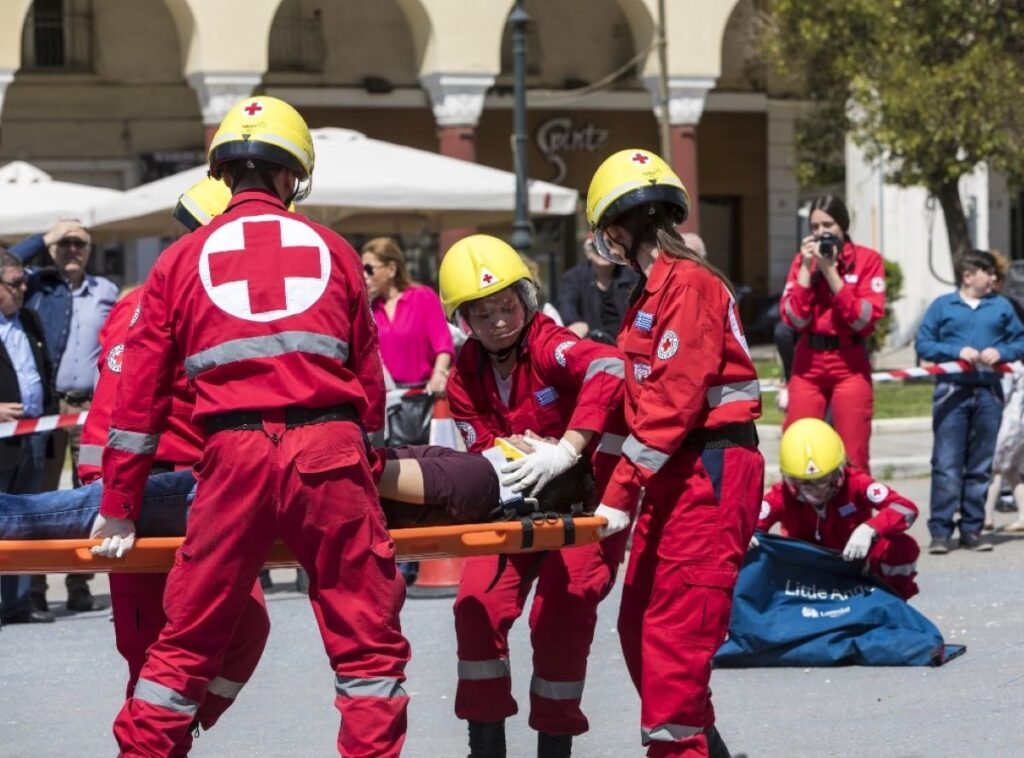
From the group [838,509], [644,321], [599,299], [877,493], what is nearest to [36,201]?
[599,299]

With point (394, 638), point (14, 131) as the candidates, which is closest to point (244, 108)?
point (394, 638)

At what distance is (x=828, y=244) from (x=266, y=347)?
18.8 feet

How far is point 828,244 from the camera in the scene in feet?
33.3

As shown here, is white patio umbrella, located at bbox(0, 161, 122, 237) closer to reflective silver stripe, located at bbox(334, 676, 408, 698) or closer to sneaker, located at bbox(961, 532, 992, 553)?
sneaker, located at bbox(961, 532, 992, 553)

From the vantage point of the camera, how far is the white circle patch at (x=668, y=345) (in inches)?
213

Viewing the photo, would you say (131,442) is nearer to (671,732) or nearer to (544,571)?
(544,571)

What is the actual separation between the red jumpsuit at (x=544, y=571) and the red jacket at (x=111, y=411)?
890 millimetres

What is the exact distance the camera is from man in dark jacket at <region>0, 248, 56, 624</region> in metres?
9.68

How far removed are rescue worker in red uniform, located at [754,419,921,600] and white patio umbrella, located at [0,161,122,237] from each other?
32.9 feet

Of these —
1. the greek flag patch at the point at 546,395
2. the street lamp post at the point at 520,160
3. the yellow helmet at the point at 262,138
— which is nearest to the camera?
the yellow helmet at the point at 262,138

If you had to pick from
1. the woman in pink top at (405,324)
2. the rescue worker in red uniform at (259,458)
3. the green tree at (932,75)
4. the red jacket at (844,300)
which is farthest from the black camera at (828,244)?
the green tree at (932,75)

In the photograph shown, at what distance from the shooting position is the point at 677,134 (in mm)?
29578

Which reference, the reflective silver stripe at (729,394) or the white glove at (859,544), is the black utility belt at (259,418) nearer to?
the reflective silver stripe at (729,394)

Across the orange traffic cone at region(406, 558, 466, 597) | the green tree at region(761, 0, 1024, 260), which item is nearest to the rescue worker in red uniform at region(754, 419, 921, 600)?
the orange traffic cone at region(406, 558, 466, 597)
